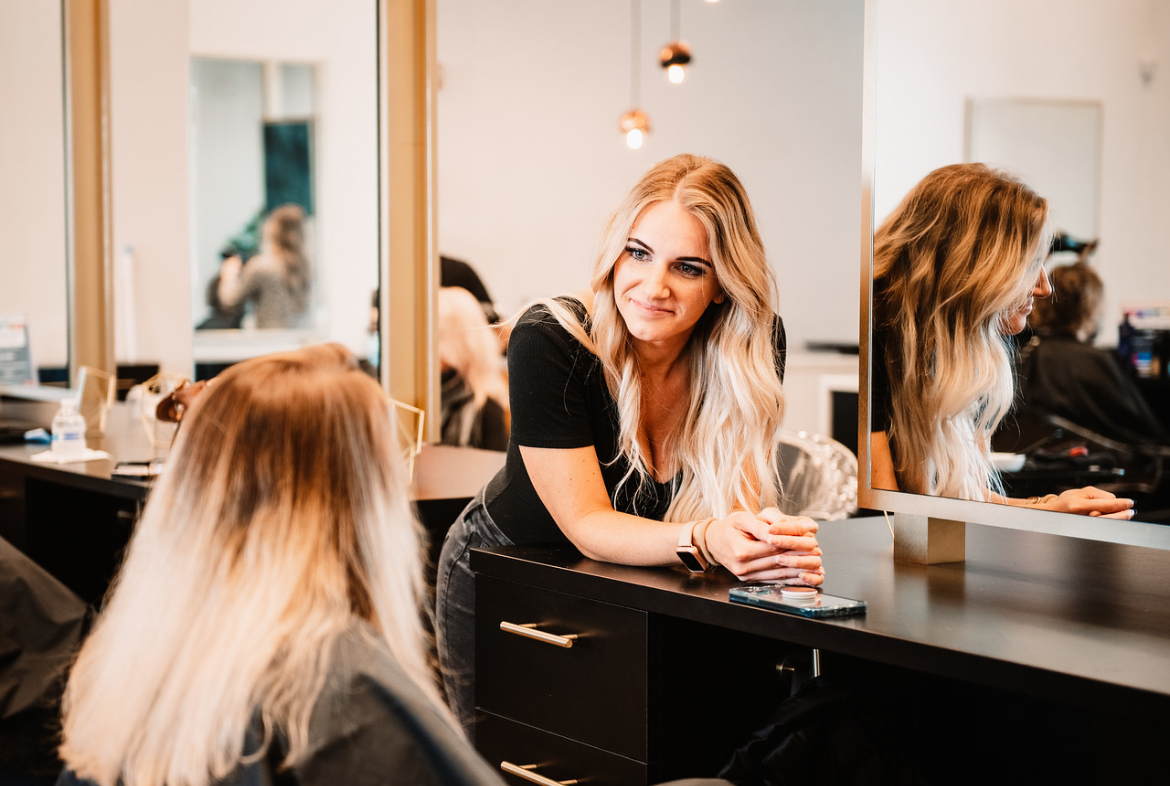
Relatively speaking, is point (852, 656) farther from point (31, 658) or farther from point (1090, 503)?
point (31, 658)

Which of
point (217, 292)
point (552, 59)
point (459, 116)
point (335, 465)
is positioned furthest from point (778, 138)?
point (335, 465)

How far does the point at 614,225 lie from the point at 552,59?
555 cm

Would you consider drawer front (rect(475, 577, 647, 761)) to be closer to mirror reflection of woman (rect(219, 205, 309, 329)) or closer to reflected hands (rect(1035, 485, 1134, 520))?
reflected hands (rect(1035, 485, 1134, 520))

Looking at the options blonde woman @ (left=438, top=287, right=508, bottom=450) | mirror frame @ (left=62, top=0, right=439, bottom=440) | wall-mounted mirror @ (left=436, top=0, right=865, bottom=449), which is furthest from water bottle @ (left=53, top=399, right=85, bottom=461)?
wall-mounted mirror @ (left=436, top=0, right=865, bottom=449)

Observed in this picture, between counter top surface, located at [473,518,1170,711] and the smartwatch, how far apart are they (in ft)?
0.06

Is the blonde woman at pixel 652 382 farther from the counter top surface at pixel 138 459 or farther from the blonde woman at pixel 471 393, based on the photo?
the blonde woman at pixel 471 393

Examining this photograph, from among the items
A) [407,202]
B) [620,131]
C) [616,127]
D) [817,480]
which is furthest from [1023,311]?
[616,127]

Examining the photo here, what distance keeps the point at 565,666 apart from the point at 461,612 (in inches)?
15.1

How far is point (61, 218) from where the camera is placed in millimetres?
4215

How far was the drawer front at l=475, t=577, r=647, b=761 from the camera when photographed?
4.74 ft

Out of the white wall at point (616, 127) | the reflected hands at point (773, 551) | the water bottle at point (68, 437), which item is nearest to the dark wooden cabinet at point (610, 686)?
the reflected hands at point (773, 551)

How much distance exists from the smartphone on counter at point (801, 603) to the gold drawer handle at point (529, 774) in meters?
0.39

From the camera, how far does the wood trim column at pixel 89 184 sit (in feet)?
13.5

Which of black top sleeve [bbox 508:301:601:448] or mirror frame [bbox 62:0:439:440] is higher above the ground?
mirror frame [bbox 62:0:439:440]
